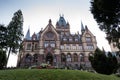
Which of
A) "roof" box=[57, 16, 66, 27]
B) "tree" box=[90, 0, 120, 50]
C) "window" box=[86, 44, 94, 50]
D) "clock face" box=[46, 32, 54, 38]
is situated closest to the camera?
"tree" box=[90, 0, 120, 50]

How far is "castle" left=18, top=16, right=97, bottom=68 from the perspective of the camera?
54100mm

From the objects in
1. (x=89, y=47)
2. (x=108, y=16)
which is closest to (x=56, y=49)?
(x=89, y=47)

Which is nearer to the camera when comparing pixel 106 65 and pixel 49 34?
pixel 106 65

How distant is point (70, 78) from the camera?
16656 mm

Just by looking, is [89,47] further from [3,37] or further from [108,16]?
[108,16]

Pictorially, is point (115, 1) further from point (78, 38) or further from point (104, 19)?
Answer: point (78, 38)

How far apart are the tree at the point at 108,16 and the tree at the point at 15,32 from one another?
1103 inches

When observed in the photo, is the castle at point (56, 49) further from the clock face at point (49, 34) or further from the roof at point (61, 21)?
the roof at point (61, 21)

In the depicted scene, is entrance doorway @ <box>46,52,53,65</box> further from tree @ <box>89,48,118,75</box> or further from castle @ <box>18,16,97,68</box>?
tree @ <box>89,48,118,75</box>

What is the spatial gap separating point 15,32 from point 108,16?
104 feet

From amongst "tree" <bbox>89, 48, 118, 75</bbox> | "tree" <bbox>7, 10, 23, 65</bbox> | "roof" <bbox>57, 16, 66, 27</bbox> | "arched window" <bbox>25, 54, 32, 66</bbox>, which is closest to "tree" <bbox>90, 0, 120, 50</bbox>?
"tree" <bbox>89, 48, 118, 75</bbox>

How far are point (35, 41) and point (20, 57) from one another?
8573 mm

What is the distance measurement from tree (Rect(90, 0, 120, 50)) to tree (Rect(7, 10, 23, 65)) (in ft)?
91.9

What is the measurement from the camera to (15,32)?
43938mm
